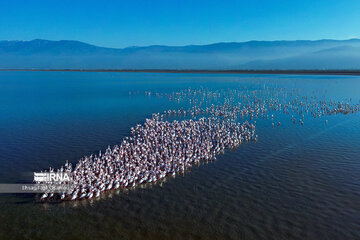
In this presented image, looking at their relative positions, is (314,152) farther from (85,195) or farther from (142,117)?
(142,117)

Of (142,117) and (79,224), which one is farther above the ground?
(142,117)

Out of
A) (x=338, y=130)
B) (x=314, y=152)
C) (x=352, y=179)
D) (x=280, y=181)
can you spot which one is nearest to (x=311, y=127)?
(x=338, y=130)

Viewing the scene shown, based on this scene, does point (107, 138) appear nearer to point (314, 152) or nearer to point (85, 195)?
point (85, 195)

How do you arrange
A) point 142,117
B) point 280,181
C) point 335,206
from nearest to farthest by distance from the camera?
point 335,206, point 280,181, point 142,117

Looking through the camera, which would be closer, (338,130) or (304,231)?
(304,231)

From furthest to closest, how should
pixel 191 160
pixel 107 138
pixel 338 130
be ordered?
1. pixel 338 130
2. pixel 107 138
3. pixel 191 160

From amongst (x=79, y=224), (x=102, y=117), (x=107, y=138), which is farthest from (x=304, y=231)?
(x=102, y=117)

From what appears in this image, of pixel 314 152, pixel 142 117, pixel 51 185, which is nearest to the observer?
pixel 51 185

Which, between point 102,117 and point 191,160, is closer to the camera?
point 191,160

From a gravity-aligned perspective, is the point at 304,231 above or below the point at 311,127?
below
